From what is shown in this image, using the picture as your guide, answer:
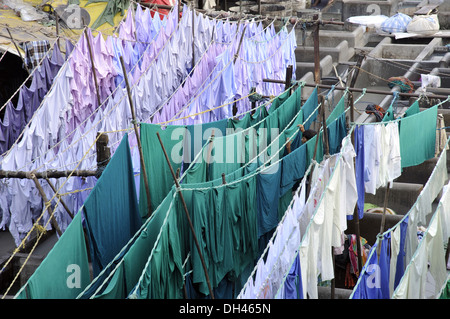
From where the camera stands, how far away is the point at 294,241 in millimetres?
9297

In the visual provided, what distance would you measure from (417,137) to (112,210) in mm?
5473

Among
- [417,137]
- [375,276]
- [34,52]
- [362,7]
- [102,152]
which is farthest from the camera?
[362,7]

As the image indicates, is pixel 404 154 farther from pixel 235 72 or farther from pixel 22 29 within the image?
pixel 22 29

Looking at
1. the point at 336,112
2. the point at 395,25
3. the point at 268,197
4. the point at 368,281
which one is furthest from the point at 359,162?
the point at 395,25

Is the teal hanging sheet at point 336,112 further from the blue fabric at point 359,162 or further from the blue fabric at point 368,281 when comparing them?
the blue fabric at point 368,281

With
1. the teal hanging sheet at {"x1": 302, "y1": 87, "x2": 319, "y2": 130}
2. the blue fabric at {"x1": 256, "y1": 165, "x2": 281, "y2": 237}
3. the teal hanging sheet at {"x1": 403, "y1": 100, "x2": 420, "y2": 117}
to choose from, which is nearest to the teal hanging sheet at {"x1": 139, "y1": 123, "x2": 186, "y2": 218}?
the blue fabric at {"x1": 256, "y1": 165, "x2": 281, "y2": 237}

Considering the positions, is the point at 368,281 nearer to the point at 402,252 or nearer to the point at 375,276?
the point at 375,276

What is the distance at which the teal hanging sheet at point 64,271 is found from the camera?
25.1 ft

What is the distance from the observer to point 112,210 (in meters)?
9.34

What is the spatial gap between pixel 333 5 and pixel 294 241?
19.2 meters

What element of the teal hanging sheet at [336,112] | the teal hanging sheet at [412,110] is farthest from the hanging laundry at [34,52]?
the teal hanging sheet at [412,110]

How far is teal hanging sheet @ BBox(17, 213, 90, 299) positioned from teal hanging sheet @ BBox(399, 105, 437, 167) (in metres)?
5.70

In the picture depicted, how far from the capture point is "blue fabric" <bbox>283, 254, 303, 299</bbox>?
27.5 feet

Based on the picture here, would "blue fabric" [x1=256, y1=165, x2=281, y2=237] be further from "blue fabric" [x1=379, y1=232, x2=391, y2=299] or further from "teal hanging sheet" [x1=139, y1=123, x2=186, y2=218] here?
"blue fabric" [x1=379, y1=232, x2=391, y2=299]
